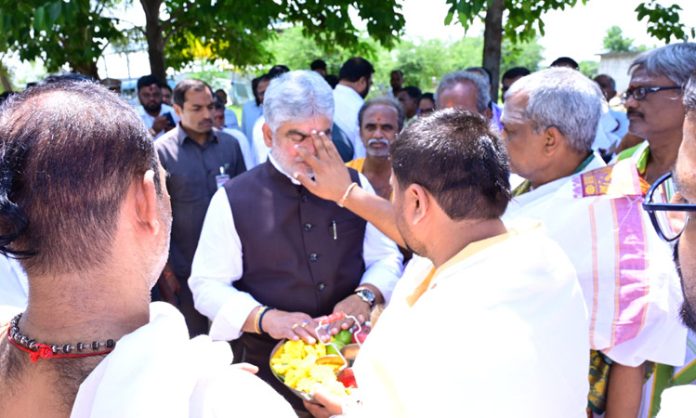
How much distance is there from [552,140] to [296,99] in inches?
43.0

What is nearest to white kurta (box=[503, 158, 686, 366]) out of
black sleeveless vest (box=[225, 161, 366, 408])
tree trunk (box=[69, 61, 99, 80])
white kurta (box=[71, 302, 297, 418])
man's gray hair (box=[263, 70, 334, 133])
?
black sleeveless vest (box=[225, 161, 366, 408])

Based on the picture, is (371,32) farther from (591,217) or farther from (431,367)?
(431,367)

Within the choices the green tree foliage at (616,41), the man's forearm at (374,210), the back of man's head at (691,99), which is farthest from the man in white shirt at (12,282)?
the green tree foliage at (616,41)

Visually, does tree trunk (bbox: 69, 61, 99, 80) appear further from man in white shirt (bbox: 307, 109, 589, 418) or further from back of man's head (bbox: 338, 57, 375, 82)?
man in white shirt (bbox: 307, 109, 589, 418)

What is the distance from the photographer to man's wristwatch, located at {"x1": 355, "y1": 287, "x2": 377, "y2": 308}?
8.73ft

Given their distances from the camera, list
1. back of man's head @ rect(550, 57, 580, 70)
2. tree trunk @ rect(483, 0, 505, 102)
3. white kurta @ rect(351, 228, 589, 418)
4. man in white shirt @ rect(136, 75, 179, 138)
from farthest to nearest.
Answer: man in white shirt @ rect(136, 75, 179, 138) → tree trunk @ rect(483, 0, 505, 102) → back of man's head @ rect(550, 57, 580, 70) → white kurta @ rect(351, 228, 589, 418)

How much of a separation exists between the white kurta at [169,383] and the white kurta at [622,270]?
135 cm

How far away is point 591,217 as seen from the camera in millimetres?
2189

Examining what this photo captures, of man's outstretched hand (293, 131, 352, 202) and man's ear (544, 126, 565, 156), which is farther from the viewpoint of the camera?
man's outstretched hand (293, 131, 352, 202)

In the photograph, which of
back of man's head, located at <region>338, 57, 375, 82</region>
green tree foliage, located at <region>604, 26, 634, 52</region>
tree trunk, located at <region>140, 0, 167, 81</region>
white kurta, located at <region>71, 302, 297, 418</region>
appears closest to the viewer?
white kurta, located at <region>71, 302, 297, 418</region>

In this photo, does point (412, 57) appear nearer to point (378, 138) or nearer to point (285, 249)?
point (378, 138)

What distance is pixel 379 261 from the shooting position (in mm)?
2855

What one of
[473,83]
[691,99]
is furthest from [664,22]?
[691,99]

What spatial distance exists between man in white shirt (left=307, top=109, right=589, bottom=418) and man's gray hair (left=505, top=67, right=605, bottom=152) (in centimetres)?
60
